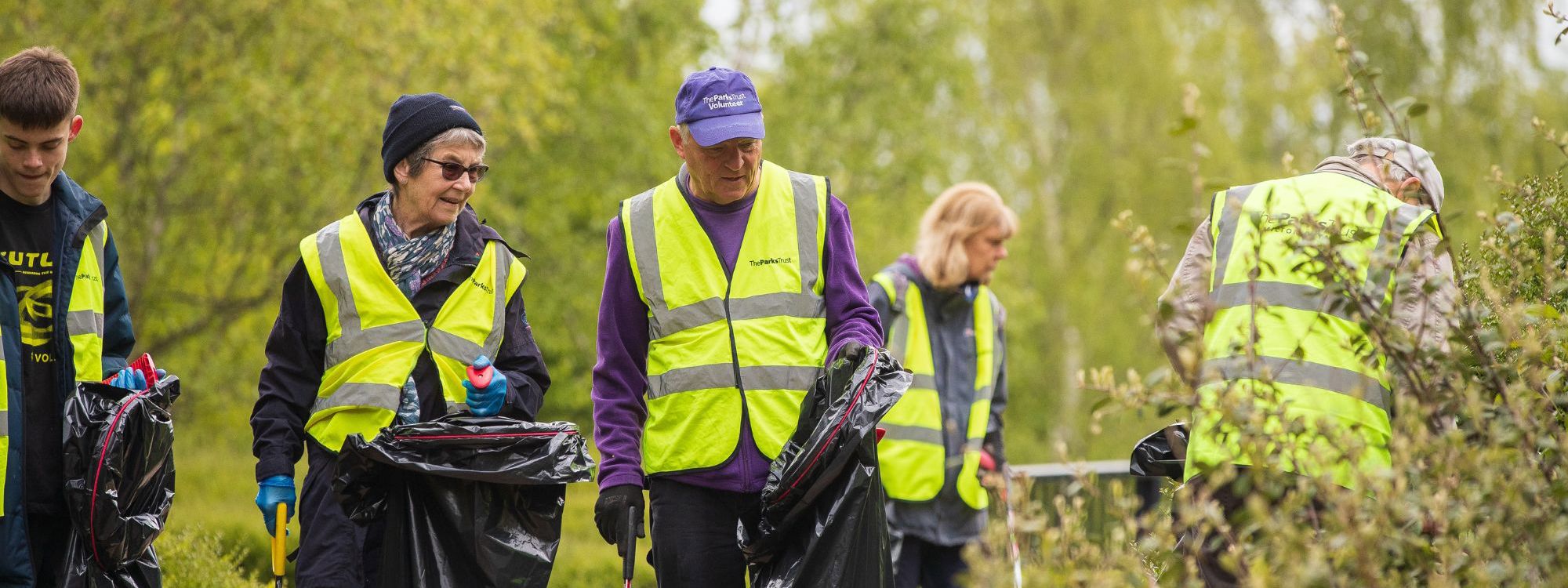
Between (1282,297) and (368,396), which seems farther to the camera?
(368,396)

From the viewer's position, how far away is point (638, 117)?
17688 millimetres

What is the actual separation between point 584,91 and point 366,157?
587cm

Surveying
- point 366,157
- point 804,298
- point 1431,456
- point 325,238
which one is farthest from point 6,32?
point 1431,456

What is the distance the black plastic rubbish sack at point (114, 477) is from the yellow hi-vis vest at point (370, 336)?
1.65 ft

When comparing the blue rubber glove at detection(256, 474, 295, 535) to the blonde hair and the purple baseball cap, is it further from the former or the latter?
the blonde hair

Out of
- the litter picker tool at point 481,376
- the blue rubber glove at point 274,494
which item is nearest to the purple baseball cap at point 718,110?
the litter picker tool at point 481,376

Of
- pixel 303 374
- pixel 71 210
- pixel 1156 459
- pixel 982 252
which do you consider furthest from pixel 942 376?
pixel 71 210

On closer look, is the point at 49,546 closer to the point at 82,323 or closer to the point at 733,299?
the point at 82,323

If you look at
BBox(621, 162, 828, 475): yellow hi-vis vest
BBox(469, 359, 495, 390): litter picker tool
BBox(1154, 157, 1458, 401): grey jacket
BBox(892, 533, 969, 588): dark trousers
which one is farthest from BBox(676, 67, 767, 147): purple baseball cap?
BBox(892, 533, 969, 588): dark trousers

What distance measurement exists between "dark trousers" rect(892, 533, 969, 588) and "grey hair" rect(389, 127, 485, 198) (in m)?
2.55

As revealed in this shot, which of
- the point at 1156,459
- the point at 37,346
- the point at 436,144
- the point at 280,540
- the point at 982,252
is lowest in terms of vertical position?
the point at 280,540

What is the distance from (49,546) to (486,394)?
1316 millimetres

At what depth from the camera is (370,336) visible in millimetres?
4141

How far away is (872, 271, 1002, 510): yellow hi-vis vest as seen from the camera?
5965mm
